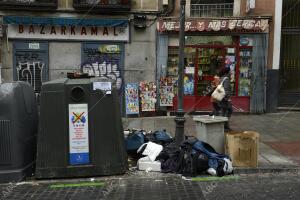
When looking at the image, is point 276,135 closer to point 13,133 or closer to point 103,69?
point 103,69

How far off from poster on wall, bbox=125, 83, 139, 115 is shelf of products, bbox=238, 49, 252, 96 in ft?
11.1

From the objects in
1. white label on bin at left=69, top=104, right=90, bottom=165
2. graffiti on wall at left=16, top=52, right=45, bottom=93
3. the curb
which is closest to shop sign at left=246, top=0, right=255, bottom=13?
graffiti on wall at left=16, top=52, right=45, bottom=93

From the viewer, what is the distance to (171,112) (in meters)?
14.3

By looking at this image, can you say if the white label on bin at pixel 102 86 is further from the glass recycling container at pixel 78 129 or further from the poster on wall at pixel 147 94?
the poster on wall at pixel 147 94

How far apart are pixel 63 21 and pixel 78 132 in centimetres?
750

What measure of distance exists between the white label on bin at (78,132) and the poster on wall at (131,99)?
23.4 ft

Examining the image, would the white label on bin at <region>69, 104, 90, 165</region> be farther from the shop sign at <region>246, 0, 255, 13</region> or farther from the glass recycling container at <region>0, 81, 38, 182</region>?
the shop sign at <region>246, 0, 255, 13</region>

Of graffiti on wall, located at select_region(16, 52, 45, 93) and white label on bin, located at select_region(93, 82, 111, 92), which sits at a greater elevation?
graffiti on wall, located at select_region(16, 52, 45, 93)

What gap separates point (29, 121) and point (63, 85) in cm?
102

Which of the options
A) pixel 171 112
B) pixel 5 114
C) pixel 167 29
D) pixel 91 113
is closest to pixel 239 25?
pixel 167 29

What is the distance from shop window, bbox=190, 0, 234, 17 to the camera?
47.2 feet

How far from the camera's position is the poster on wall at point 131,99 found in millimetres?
14328

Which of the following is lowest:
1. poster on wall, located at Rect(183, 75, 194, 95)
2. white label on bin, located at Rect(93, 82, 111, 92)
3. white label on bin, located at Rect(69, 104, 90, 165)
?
white label on bin, located at Rect(69, 104, 90, 165)

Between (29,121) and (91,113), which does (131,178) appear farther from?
(29,121)
